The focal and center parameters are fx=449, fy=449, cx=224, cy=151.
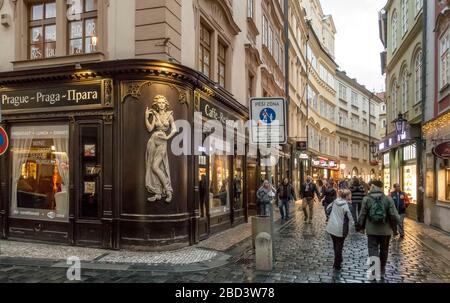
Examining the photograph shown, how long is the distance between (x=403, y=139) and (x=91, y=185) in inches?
557

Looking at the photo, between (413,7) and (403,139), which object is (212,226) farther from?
(413,7)

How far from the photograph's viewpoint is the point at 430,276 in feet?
28.1

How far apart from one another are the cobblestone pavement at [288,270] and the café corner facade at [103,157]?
191cm

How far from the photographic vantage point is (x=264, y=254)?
8.74m

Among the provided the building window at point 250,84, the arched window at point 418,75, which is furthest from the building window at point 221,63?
the arched window at point 418,75

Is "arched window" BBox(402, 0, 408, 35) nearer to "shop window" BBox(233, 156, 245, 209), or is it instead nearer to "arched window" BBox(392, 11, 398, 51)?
"arched window" BBox(392, 11, 398, 51)

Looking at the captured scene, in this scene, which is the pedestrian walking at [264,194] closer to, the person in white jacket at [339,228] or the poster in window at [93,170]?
the person in white jacket at [339,228]

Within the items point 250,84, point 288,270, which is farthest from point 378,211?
point 250,84

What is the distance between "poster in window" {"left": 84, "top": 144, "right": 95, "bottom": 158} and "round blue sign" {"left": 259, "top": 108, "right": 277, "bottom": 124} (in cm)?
462

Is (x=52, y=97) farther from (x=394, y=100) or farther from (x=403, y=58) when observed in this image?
(x=394, y=100)

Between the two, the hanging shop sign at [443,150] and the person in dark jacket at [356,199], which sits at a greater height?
the hanging shop sign at [443,150]

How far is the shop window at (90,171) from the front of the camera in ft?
37.2

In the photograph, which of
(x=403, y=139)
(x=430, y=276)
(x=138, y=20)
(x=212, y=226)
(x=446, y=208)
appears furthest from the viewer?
(x=403, y=139)
